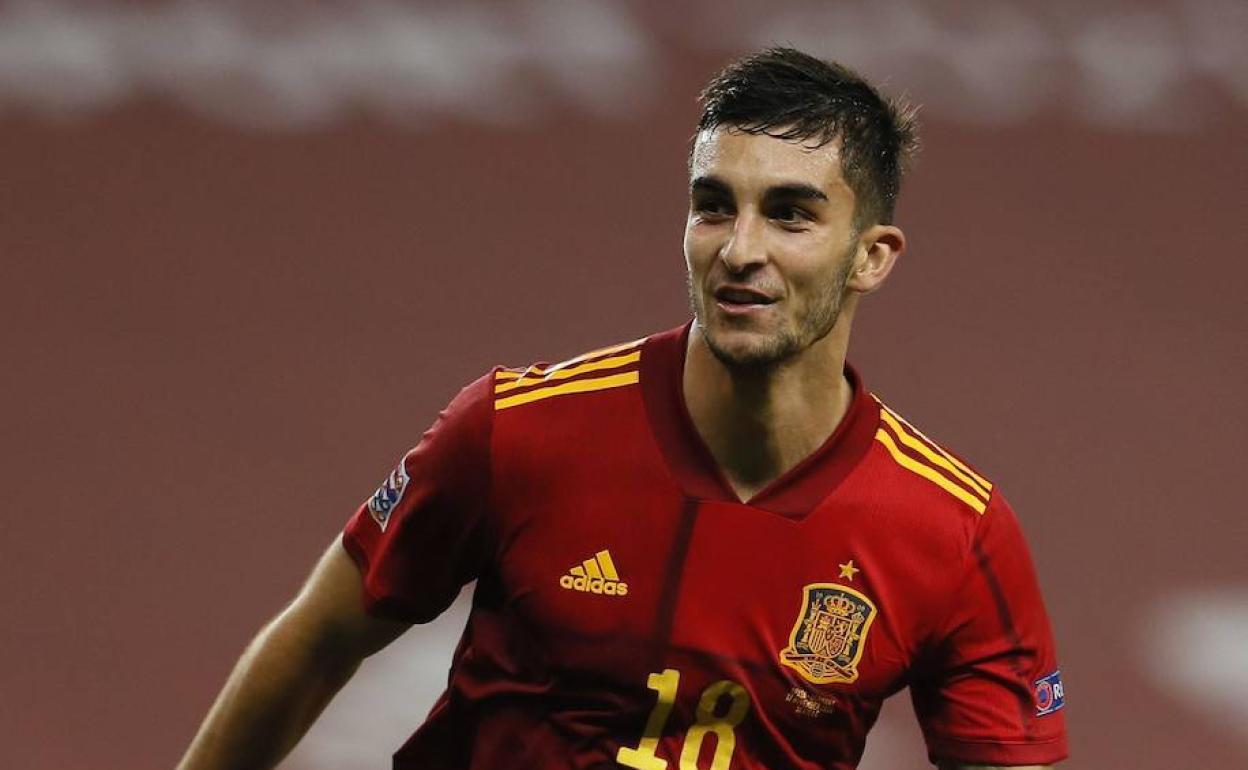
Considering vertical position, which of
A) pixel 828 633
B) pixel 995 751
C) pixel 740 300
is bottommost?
pixel 995 751

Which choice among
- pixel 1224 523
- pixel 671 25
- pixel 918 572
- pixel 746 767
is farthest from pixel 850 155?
pixel 1224 523

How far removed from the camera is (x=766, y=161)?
6.82ft

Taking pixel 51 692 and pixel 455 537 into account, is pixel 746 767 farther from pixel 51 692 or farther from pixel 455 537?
pixel 51 692

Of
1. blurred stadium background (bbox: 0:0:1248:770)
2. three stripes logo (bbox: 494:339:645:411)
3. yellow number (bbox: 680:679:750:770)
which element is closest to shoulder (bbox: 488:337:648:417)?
three stripes logo (bbox: 494:339:645:411)

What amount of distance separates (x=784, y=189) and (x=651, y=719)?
20.6 inches

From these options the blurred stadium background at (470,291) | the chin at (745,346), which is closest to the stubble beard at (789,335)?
the chin at (745,346)

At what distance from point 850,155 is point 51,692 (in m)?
2.21

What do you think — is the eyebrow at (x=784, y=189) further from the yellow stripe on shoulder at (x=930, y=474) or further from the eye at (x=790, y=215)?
the yellow stripe on shoulder at (x=930, y=474)

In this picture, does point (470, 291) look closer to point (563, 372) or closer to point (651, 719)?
point (563, 372)

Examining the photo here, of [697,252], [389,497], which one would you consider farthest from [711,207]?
[389,497]

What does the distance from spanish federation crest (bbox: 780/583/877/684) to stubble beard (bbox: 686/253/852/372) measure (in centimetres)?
23

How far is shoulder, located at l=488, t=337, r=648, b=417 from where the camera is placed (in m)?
2.15

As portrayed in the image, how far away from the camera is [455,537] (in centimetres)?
215

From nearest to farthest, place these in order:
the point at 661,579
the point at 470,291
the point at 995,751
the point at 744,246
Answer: the point at 744,246 → the point at 661,579 → the point at 995,751 → the point at 470,291
